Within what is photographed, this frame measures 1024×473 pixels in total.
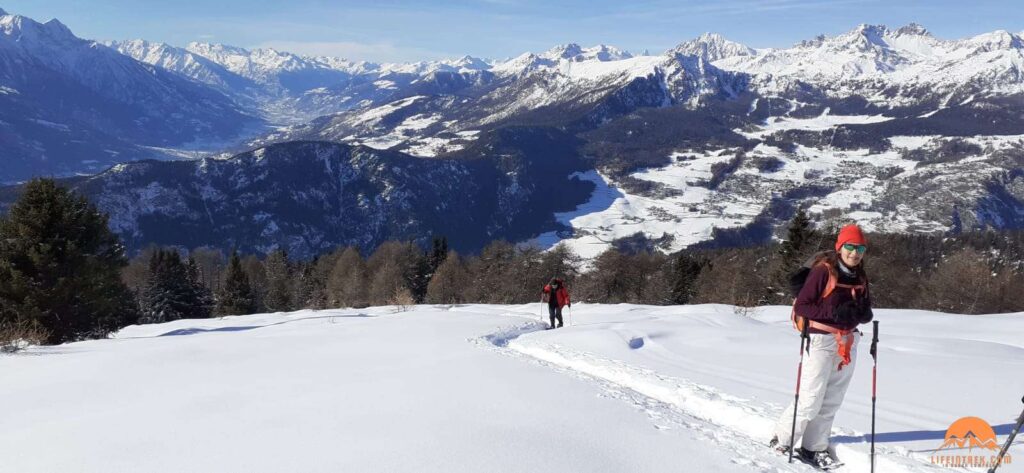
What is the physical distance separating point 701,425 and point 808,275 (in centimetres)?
237

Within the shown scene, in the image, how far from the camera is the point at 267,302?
246ft

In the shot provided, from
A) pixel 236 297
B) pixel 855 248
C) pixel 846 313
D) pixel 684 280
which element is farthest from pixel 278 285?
pixel 855 248

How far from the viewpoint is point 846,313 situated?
586 cm

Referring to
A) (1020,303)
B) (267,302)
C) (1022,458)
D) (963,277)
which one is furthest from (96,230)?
(1020,303)

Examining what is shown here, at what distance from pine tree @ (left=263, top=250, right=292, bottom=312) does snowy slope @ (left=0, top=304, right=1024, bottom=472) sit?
6611 centimetres

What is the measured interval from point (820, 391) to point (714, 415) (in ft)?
6.87

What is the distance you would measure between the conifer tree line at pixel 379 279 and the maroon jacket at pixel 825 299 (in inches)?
541

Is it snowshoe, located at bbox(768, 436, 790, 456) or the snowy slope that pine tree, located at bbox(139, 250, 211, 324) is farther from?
snowshoe, located at bbox(768, 436, 790, 456)

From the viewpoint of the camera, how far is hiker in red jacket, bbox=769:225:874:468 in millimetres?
5891

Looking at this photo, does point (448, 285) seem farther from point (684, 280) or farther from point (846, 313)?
point (846, 313)

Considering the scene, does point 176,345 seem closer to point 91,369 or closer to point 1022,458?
point 91,369

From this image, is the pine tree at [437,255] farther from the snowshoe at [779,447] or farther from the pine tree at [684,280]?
the snowshoe at [779,447]

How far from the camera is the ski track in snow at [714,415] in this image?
5895 millimetres

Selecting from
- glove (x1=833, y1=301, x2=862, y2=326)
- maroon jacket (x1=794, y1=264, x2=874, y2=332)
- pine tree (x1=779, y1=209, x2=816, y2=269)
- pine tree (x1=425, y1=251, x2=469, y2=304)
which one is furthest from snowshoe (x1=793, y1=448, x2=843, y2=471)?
pine tree (x1=425, y1=251, x2=469, y2=304)
